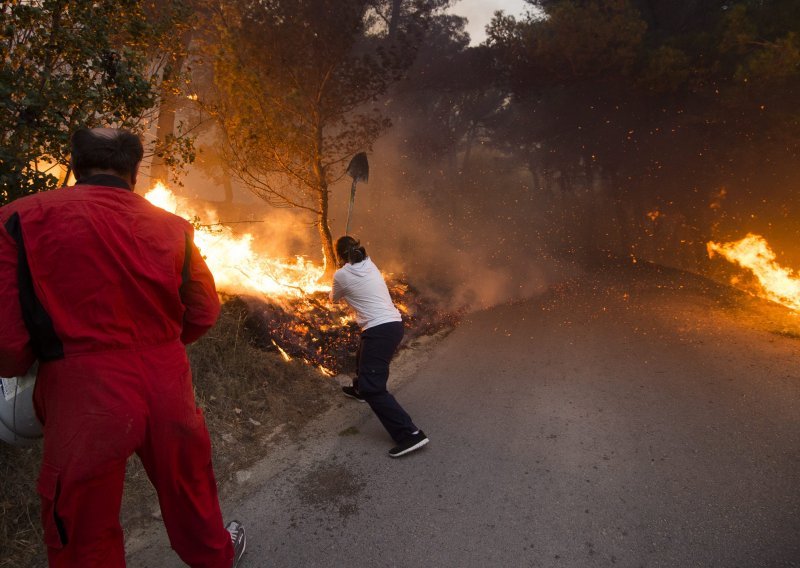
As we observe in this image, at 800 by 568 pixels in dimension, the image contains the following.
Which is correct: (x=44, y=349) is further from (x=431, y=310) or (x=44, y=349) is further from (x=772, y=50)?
(x=772, y=50)

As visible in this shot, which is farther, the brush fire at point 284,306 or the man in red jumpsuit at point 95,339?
the brush fire at point 284,306

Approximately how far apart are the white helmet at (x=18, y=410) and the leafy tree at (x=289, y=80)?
632 cm

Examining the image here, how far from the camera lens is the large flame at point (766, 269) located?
8.97 m

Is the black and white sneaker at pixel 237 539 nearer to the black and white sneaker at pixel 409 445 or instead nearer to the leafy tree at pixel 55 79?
the black and white sneaker at pixel 409 445

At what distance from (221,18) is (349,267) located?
18.7ft

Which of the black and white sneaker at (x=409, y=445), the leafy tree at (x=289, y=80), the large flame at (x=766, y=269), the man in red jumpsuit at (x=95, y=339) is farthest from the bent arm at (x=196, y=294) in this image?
the large flame at (x=766, y=269)

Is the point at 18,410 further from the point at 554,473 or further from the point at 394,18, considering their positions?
the point at 394,18

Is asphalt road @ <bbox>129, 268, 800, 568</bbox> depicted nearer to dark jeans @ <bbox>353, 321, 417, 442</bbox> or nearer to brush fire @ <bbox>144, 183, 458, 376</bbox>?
dark jeans @ <bbox>353, 321, 417, 442</bbox>

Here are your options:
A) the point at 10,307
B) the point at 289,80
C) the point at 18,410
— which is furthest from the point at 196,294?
the point at 289,80

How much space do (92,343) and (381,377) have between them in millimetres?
2619

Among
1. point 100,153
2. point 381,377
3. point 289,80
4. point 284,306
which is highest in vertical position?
point 289,80

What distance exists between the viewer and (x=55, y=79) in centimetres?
352

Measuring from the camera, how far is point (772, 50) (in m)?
9.61

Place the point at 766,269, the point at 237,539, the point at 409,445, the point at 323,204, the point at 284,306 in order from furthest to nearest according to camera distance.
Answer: the point at 766,269
the point at 323,204
the point at 284,306
the point at 409,445
the point at 237,539
